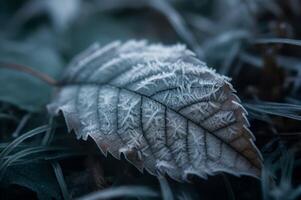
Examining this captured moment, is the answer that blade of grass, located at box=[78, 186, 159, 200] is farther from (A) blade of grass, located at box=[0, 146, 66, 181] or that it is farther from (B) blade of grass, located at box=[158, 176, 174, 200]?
(A) blade of grass, located at box=[0, 146, 66, 181]

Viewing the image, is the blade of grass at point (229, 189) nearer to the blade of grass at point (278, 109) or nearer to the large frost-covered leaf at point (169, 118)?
the large frost-covered leaf at point (169, 118)

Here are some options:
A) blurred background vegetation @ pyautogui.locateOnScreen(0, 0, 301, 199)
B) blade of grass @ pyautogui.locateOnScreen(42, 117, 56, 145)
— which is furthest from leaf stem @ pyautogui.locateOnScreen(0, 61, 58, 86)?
blade of grass @ pyautogui.locateOnScreen(42, 117, 56, 145)

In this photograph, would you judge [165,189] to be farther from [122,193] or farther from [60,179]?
[60,179]

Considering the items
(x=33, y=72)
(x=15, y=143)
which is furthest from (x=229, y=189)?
(x=33, y=72)

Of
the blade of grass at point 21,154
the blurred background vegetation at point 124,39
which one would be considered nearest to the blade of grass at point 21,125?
the blurred background vegetation at point 124,39

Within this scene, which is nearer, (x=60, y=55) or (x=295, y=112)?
(x=295, y=112)

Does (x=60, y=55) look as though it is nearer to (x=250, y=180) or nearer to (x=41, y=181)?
(x=41, y=181)

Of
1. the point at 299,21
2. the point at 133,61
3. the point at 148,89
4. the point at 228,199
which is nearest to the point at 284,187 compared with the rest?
the point at 228,199
